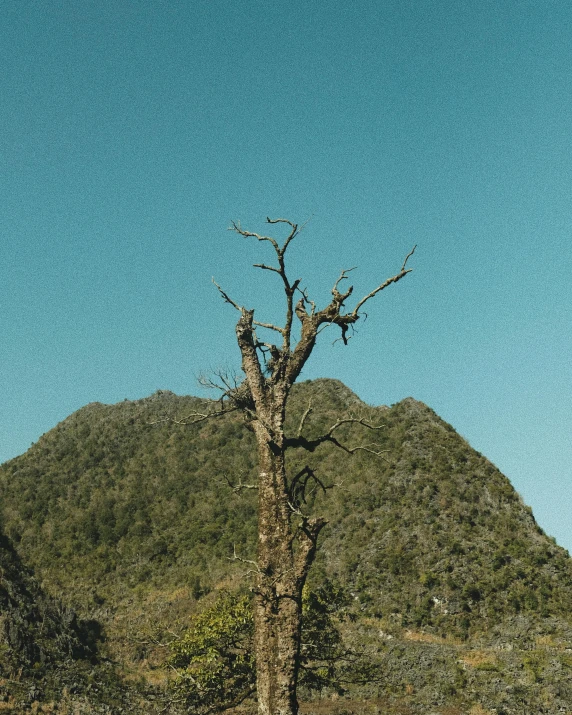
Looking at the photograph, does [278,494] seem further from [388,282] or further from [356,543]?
[356,543]

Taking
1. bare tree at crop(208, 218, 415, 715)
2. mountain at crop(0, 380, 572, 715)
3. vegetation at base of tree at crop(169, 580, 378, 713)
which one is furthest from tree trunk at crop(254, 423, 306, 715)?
vegetation at base of tree at crop(169, 580, 378, 713)

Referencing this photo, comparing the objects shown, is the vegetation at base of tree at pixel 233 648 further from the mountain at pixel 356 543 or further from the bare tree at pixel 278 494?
the bare tree at pixel 278 494

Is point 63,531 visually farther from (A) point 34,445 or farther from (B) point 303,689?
(B) point 303,689

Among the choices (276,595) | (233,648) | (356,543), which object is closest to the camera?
(276,595)

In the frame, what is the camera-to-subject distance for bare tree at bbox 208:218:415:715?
259 inches

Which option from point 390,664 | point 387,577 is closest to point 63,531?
point 387,577

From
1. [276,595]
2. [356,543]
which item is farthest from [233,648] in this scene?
[356,543]

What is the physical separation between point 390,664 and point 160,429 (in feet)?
149

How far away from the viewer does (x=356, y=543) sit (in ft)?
124

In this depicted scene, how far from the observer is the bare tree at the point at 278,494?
659 centimetres

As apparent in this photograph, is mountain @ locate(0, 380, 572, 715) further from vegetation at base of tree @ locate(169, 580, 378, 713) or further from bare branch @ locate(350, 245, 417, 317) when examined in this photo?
bare branch @ locate(350, 245, 417, 317)

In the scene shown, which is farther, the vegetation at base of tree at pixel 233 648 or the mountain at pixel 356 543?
the mountain at pixel 356 543

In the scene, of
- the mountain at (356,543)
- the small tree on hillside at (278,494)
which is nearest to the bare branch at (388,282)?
the small tree on hillside at (278,494)

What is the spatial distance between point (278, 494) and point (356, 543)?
32674 millimetres
